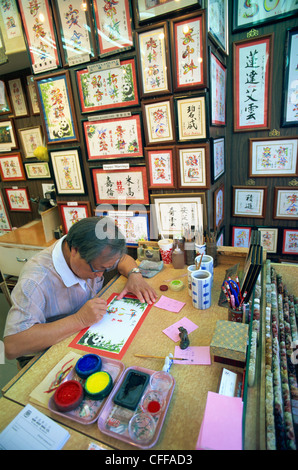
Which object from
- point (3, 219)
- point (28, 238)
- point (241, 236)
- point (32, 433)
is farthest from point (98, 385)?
point (3, 219)

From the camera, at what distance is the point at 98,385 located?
34.9 inches

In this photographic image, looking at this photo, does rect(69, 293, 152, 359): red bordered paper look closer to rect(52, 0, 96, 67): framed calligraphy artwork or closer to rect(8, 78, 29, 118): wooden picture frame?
rect(52, 0, 96, 67): framed calligraphy artwork

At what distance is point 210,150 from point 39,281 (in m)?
1.28

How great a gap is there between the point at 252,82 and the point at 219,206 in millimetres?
933

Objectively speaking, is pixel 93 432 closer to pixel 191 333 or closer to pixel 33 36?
pixel 191 333

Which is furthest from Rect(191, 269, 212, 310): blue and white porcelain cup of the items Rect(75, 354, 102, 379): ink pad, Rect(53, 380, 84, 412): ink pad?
Rect(53, 380, 84, 412): ink pad

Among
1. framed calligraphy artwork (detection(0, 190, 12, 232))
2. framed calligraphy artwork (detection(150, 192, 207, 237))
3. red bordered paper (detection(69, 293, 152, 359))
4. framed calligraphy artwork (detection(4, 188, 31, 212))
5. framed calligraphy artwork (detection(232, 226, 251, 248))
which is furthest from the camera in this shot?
framed calligraphy artwork (detection(0, 190, 12, 232))

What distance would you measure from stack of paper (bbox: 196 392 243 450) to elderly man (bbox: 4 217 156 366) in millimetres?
618

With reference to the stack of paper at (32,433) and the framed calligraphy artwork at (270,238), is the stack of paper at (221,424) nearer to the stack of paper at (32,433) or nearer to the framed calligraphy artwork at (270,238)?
the stack of paper at (32,433)

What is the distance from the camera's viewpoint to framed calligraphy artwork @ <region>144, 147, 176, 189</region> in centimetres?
176

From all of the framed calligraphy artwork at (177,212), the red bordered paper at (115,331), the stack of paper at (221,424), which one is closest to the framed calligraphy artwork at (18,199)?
the framed calligraphy artwork at (177,212)

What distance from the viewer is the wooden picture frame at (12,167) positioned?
312 cm

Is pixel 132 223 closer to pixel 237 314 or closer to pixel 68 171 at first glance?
pixel 68 171

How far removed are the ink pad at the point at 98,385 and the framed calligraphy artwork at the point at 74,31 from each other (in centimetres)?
194
